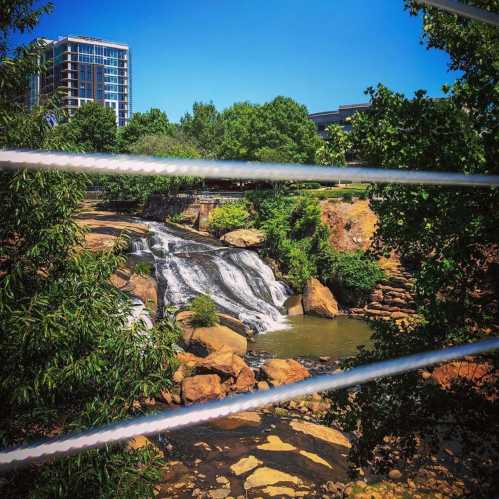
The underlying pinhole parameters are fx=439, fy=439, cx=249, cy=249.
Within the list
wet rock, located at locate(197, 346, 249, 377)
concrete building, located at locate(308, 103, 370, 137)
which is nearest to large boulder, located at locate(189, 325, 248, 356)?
wet rock, located at locate(197, 346, 249, 377)

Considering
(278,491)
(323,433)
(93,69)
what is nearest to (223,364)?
(323,433)

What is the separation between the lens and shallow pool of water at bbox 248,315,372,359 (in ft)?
46.1

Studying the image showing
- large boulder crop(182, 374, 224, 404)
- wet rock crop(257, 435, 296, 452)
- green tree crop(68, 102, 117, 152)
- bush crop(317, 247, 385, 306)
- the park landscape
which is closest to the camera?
the park landscape

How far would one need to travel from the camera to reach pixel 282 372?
1107 cm

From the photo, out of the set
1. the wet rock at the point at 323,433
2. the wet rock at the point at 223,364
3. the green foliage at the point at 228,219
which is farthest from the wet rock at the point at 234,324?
the green foliage at the point at 228,219

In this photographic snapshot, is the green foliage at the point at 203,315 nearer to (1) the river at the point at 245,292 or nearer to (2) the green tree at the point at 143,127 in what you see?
(1) the river at the point at 245,292

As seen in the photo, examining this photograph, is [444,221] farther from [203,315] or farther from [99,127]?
[99,127]

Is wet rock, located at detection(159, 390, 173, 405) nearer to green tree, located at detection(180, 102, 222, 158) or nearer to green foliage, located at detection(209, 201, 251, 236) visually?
green foliage, located at detection(209, 201, 251, 236)

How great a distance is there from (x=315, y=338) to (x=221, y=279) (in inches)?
195

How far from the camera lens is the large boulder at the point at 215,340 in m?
12.6

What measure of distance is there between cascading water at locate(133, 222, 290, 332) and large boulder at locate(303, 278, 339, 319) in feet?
3.82

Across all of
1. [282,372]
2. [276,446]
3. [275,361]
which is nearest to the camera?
[276,446]

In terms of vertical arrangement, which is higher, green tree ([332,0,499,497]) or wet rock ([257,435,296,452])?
green tree ([332,0,499,497])

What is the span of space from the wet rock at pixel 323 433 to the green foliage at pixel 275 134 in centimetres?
2761
